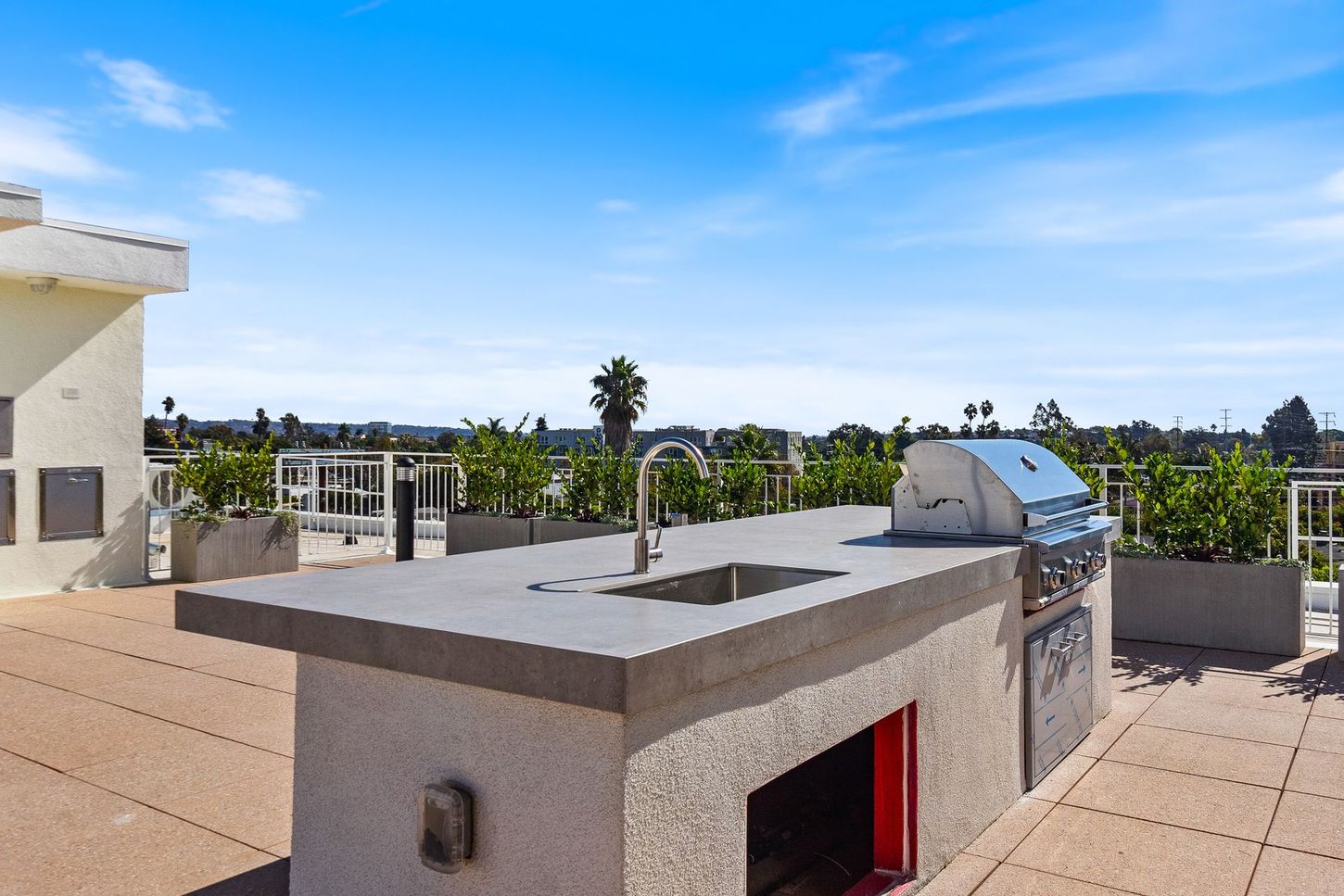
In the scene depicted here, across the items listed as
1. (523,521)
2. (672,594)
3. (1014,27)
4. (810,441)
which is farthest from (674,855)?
(1014,27)

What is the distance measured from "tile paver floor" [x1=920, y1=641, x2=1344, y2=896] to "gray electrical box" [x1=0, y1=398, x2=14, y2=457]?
8152 mm

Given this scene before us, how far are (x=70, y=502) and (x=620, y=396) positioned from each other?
108ft

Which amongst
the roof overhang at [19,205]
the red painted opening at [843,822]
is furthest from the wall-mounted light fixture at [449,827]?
the roof overhang at [19,205]

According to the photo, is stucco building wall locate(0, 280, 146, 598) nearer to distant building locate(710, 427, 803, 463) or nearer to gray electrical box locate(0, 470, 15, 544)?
gray electrical box locate(0, 470, 15, 544)

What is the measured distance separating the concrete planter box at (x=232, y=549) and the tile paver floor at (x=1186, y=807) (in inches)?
301

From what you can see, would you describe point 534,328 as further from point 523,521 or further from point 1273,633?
point 1273,633

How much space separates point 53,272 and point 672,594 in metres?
7.19

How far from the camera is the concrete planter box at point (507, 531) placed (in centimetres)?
863

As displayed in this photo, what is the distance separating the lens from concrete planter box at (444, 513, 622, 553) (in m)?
8.63

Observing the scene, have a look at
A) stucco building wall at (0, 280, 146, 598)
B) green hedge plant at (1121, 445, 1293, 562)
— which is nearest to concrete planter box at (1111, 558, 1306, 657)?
green hedge plant at (1121, 445, 1293, 562)

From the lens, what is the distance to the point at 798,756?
2.14 metres

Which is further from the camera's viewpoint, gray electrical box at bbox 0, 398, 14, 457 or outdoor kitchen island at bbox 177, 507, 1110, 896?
gray electrical box at bbox 0, 398, 14, 457

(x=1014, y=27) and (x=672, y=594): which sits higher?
(x=1014, y=27)

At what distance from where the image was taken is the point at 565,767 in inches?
67.4
